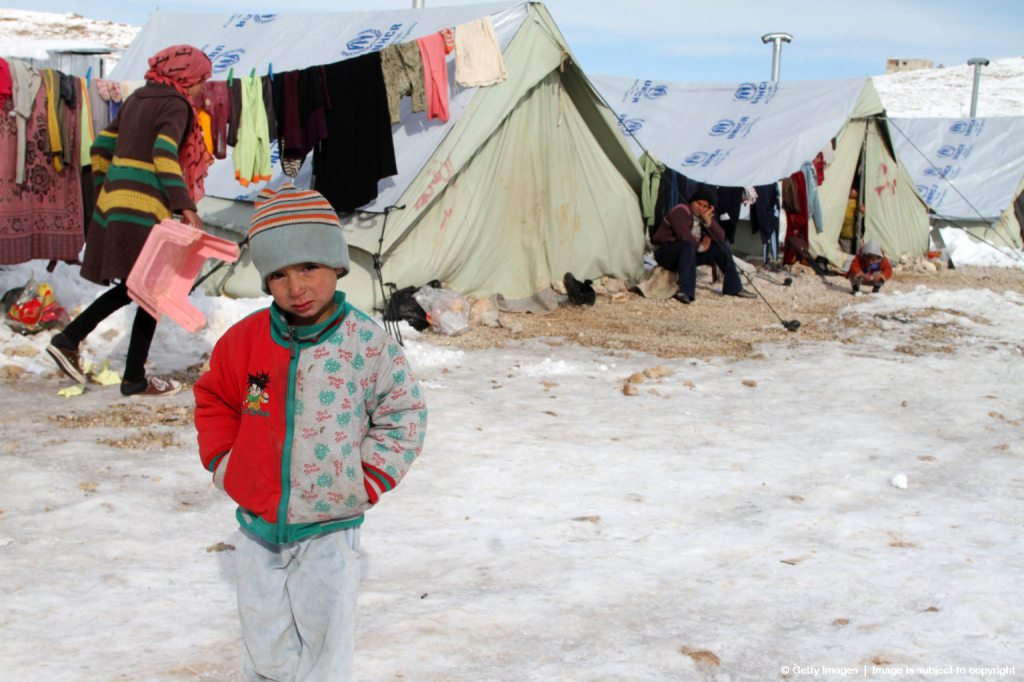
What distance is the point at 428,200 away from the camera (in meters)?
8.18

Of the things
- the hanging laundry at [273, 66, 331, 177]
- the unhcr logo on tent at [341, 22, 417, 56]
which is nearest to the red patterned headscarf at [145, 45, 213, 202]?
the hanging laundry at [273, 66, 331, 177]

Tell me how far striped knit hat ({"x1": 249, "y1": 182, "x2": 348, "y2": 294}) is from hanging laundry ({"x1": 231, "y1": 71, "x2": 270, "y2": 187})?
A: 5.32 m

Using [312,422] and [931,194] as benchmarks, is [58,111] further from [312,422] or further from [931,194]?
[931,194]

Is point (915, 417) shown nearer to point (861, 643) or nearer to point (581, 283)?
point (861, 643)

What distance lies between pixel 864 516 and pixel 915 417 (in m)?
1.99

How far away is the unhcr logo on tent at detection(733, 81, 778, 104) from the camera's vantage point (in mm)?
12930

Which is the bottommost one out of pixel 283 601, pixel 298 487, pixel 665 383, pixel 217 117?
pixel 665 383

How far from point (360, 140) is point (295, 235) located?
583 cm

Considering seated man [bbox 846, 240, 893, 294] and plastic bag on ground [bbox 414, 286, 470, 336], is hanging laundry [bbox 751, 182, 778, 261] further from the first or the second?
plastic bag on ground [bbox 414, 286, 470, 336]

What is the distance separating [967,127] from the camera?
18.4 m

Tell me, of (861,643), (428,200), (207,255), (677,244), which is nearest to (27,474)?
(207,255)

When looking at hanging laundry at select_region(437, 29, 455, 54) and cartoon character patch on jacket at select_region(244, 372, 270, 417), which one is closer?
cartoon character patch on jacket at select_region(244, 372, 270, 417)

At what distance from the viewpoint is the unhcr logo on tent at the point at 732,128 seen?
1229cm

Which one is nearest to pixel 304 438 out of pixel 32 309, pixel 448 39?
pixel 32 309
